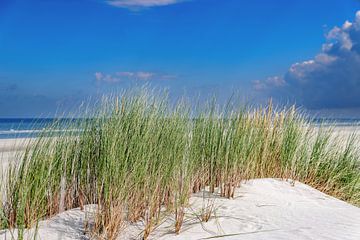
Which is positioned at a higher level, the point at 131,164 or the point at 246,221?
the point at 131,164

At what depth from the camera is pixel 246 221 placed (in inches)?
150

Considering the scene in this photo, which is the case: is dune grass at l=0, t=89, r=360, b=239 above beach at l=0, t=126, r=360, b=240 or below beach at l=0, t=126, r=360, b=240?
above

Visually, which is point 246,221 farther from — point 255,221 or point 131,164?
point 131,164

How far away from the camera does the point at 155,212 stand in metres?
3.55

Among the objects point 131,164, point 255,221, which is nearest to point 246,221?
point 255,221

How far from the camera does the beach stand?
348 centimetres

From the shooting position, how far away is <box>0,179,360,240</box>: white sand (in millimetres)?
3486

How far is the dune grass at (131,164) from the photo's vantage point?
11.4 ft

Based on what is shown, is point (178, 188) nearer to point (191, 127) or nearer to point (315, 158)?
point (191, 127)

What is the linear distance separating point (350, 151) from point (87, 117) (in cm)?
398

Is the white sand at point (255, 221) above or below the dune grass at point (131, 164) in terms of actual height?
below

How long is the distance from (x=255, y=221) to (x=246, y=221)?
8 cm

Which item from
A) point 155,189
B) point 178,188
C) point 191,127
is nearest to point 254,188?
point 191,127

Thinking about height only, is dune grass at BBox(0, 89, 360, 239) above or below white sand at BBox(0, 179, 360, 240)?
above
